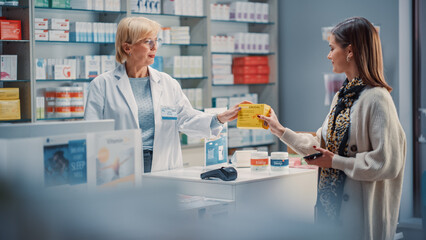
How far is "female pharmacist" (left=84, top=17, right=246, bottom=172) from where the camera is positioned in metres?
3.16

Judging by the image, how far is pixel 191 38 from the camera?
21.0 ft

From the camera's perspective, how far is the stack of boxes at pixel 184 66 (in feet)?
19.9

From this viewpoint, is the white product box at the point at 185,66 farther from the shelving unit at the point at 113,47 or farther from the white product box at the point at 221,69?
the white product box at the point at 221,69

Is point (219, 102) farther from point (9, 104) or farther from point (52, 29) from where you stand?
point (9, 104)

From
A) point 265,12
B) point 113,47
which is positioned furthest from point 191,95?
point 265,12

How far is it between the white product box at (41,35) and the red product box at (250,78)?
248 cm

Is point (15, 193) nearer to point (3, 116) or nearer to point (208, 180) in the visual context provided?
point (208, 180)

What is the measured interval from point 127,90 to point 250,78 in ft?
12.2

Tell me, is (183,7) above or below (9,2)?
above

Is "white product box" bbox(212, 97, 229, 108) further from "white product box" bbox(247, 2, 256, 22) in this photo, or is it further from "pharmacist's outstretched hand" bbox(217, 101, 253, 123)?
"pharmacist's outstretched hand" bbox(217, 101, 253, 123)

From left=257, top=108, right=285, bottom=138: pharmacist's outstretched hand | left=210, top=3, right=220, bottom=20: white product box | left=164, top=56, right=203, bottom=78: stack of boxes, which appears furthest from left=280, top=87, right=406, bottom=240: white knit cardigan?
left=210, top=3, right=220, bottom=20: white product box

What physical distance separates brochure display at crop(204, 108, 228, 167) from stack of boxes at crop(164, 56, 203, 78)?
274 cm

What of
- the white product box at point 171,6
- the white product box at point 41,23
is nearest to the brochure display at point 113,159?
the white product box at point 41,23

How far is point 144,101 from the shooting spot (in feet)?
10.7
